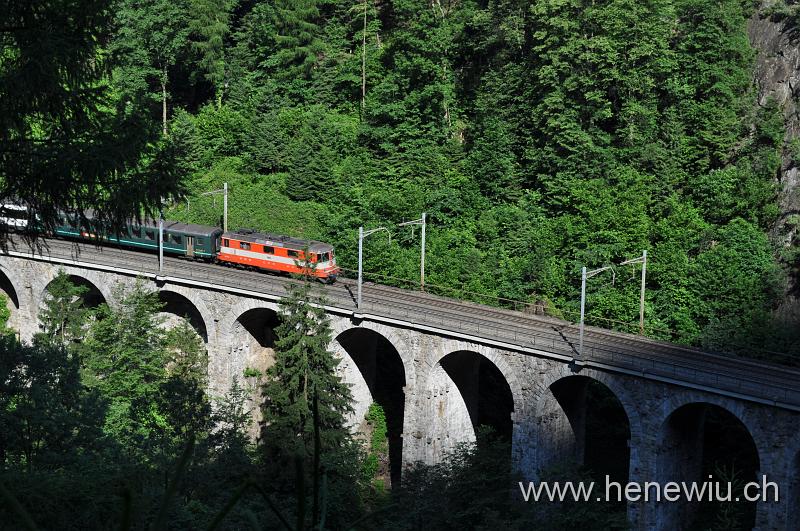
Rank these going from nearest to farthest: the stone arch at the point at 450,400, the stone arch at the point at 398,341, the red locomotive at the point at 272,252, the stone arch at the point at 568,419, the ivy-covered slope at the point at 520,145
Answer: the stone arch at the point at 568,419 → the stone arch at the point at 450,400 → the stone arch at the point at 398,341 → the ivy-covered slope at the point at 520,145 → the red locomotive at the point at 272,252

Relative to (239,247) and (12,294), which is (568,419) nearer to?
(239,247)

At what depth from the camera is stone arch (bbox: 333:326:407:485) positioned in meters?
46.6

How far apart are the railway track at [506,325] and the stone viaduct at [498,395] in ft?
1.28

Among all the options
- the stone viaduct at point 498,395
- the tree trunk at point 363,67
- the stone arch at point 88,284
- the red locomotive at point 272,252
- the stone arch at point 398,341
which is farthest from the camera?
the tree trunk at point 363,67

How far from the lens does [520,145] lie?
192 feet

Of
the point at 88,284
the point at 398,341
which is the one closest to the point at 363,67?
the point at 88,284

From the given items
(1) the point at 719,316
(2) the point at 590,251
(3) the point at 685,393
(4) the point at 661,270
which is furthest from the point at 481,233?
(3) the point at 685,393

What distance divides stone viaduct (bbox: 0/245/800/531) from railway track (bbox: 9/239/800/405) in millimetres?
390

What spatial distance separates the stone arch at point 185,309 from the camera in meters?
49.3

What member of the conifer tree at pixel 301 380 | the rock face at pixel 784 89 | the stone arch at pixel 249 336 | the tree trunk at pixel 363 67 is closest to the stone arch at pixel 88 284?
the stone arch at pixel 249 336

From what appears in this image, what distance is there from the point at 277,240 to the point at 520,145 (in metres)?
17.5

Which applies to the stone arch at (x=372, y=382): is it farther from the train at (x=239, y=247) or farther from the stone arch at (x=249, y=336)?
the stone arch at (x=249, y=336)

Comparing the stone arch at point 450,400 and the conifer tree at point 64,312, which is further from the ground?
the conifer tree at point 64,312

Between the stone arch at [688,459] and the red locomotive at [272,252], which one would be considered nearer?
the stone arch at [688,459]
